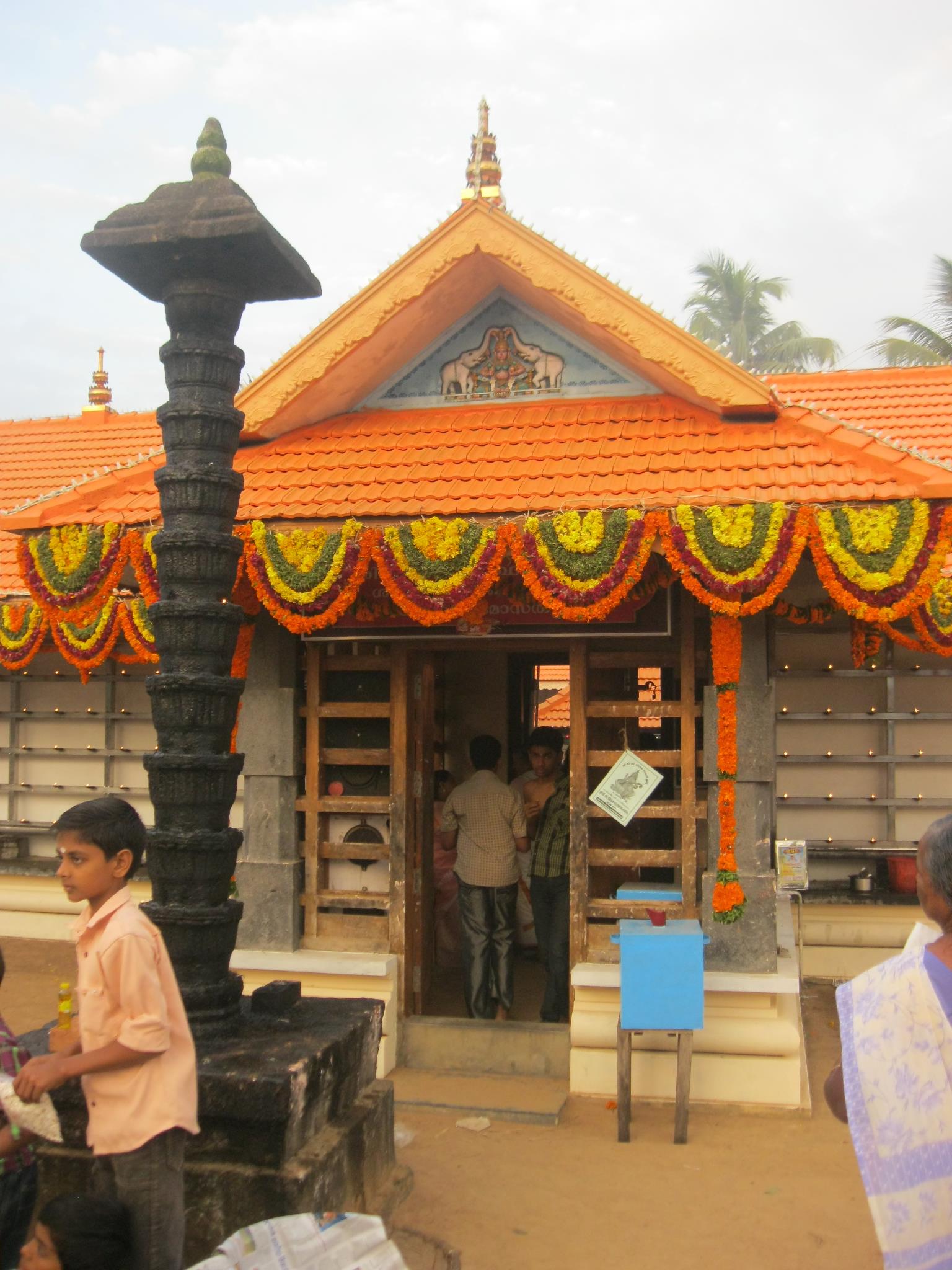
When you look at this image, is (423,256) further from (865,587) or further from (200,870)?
(200,870)

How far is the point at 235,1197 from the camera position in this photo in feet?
12.3

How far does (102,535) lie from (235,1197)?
11.9 feet

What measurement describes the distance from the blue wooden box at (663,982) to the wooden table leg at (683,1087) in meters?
0.08

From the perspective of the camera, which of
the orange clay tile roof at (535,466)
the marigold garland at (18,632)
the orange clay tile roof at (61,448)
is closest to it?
the orange clay tile roof at (535,466)

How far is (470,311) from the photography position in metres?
7.14

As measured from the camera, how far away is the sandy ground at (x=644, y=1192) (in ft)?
14.8

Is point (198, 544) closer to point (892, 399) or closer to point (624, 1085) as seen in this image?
point (624, 1085)

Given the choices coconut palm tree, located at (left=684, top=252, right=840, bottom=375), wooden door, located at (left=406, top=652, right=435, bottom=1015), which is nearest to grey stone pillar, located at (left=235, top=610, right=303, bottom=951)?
wooden door, located at (left=406, top=652, right=435, bottom=1015)

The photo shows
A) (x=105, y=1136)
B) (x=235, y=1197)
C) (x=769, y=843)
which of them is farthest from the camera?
(x=769, y=843)

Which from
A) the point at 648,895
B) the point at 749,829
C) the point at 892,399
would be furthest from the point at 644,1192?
the point at 892,399

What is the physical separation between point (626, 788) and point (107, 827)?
3679 millimetres

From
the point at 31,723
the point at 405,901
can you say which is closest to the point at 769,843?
the point at 405,901

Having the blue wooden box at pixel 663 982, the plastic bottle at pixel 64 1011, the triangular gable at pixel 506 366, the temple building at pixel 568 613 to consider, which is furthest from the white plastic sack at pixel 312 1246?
the triangular gable at pixel 506 366

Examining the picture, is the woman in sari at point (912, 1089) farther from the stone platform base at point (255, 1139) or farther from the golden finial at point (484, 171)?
the golden finial at point (484, 171)
